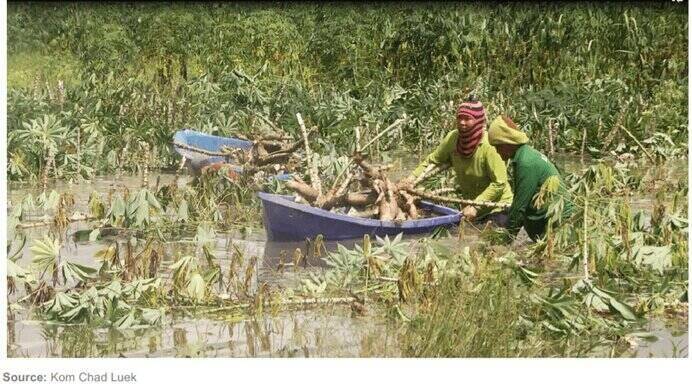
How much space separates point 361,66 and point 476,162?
128 inches

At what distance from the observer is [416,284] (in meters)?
7.77

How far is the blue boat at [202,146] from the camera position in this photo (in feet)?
36.5

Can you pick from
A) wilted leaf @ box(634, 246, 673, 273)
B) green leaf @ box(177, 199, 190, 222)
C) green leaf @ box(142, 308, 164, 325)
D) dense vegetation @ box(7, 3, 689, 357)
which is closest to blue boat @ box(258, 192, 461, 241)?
dense vegetation @ box(7, 3, 689, 357)

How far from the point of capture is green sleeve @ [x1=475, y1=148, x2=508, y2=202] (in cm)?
933

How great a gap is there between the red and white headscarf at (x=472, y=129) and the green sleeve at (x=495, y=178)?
106 mm

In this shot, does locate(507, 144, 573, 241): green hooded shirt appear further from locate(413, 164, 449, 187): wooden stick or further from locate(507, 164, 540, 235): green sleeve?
locate(413, 164, 449, 187): wooden stick

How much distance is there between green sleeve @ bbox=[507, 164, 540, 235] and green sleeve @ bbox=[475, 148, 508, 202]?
209 mm

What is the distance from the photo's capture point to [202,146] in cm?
1152

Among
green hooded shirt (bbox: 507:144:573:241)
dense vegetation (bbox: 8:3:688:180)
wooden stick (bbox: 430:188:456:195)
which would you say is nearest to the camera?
green hooded shirt (bbox: 507:144:573:241)

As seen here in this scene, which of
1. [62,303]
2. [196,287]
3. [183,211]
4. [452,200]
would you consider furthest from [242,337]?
[183,211]

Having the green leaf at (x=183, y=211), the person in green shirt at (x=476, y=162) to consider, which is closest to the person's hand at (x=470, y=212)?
the person in green shirt at (x=476, y=162)

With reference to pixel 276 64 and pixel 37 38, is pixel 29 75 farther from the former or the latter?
pixel 276 64
